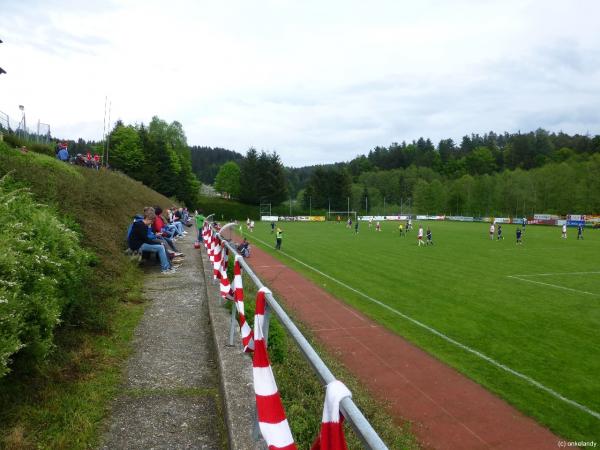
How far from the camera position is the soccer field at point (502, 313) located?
809 cm

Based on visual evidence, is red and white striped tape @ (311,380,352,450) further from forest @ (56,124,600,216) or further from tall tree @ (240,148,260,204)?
tall tree @ (240,148,260,204)

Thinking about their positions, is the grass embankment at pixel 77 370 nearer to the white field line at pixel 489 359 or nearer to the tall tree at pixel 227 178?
the white field line at pixel 489 359

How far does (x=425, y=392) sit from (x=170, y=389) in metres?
5.29

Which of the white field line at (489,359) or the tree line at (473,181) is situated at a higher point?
the tree line at (473,181)

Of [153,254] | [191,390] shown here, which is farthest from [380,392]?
[153,254]

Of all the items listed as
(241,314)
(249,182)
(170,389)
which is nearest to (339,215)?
(249,182)

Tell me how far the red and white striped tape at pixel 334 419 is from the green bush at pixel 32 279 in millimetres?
2572

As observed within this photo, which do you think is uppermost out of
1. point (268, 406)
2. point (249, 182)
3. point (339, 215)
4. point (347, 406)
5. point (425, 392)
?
point (249, 182)

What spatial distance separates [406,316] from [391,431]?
7113 millimetres

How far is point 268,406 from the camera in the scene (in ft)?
9.17

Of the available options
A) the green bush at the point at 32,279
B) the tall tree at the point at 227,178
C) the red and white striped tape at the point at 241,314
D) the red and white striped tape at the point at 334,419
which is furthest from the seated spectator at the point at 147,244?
the tall tree at the point at 227,178

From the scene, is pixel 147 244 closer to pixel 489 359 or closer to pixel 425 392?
pixel 425 392

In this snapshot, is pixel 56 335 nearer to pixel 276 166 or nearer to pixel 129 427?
pixel 129 427

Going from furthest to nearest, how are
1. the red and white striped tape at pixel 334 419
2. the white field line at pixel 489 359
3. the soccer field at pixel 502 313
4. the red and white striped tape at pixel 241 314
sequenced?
1. the soccer field at pixel 502 313
2. the white field line at pixel 489 359
3. the red and white striped tape at pixel 241 314
4. the red and white striped tape at pixel 334 419
